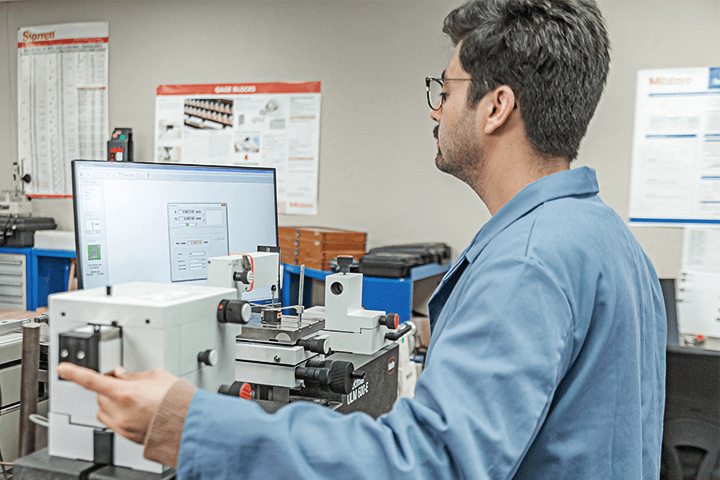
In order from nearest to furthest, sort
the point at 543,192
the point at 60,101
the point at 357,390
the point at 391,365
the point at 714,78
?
the point at 543,192, the point at 357,390, the point at 391,365, the point at 714,78, the point at 60,101

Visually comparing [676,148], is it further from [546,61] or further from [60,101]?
[60,101]

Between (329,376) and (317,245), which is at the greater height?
(317,245)

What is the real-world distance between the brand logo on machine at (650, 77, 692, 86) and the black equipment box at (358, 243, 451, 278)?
5.01 ft

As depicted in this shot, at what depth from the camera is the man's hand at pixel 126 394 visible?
0.66 metres

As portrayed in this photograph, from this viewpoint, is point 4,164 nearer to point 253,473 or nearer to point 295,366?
point 295,366

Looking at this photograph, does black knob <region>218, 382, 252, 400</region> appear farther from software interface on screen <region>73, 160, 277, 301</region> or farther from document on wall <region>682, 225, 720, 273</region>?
document on wall <region>682, 225, 720, 273</region>

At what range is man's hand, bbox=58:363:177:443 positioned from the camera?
0.66m

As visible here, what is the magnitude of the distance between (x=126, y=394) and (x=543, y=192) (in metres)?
0.62

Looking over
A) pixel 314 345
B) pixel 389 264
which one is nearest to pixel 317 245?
pixel 389 264

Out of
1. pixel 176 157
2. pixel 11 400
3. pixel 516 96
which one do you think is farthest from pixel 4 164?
pixel 516 96

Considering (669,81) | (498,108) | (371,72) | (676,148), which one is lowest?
(498,108)

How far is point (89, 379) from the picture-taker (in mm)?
699

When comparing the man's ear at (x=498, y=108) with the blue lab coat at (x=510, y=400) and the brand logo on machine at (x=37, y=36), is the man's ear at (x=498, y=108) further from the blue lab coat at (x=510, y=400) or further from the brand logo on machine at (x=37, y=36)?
the brand logo on machine at (x=37, y=36)

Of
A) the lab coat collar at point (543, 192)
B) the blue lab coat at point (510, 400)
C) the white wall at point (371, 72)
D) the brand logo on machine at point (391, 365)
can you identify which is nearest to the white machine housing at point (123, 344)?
the blue lab coat at point (510, 400)
